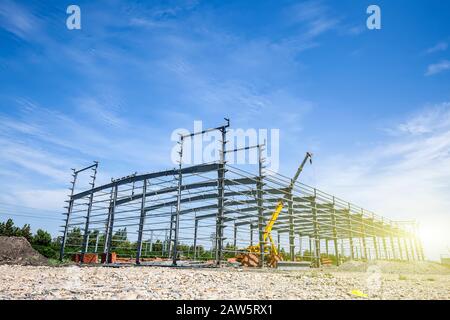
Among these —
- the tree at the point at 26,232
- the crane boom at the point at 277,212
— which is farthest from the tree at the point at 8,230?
the crane boom at the point at 277,212

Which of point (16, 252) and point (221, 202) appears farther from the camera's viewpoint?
point (16, 252)

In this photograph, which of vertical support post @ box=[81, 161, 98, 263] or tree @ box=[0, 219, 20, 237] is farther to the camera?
tree @ box=[0, 219, 20, 237]

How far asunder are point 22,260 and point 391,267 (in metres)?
21.4

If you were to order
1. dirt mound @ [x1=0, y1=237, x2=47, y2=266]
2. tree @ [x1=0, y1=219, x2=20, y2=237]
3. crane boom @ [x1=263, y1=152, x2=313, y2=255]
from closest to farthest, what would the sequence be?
1. crane boom @ [x1=263, y1=152, x2=313, y2=255]
2. dirt mound @ [x1=0, y1=237, x2=47, y2=266]
3. tree @ [x1=0, y1=219, x2=20, y2=237]

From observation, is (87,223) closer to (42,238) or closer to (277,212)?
(277,212)

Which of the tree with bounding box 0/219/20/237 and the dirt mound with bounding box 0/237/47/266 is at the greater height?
the tree with bounding box 0/219/20/237

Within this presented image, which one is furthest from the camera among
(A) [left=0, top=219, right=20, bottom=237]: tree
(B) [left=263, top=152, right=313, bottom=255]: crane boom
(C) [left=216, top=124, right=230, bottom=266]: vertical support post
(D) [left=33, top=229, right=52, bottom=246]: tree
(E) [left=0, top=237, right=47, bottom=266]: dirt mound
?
(A) [left=0, top=219, right=20, bottom=237]: tree

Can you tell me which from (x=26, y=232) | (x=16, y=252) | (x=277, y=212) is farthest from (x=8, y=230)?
(x=277, y=212)

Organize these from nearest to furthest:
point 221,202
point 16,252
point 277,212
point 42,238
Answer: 1. point 221,202
2. point 277,212
3. point 16,252
4. point 42,238

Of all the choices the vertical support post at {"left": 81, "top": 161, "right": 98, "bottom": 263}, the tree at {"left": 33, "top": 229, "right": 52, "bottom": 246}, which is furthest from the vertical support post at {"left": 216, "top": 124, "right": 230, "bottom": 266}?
the tree at {"left": 33, "top": 229, "right": 52, "bottom": 246}

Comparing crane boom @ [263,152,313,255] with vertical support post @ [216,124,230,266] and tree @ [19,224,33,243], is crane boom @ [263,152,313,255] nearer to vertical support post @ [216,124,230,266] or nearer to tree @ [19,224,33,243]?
vertical support post @ [216,124,230,266]

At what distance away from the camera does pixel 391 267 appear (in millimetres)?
17609
